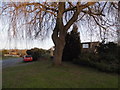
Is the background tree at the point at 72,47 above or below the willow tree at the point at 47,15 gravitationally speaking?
below

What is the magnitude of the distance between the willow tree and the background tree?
244 cm

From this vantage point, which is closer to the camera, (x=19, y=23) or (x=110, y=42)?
(x=19, y=23)

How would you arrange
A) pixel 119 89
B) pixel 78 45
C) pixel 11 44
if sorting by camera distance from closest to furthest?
1. pixel 119 89
2. pixel 11 44
3. pixel 78 45

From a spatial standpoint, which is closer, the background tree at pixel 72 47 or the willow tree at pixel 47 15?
the willow tree at pixel 47 15

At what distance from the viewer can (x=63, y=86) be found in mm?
3283

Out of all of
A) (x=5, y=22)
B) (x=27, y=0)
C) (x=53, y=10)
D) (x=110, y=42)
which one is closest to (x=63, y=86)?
(x=5, y=22)

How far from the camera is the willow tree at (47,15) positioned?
4348mm

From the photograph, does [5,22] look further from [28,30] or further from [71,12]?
[71,12]

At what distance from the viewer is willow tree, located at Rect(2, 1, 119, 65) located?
4348 millimetres

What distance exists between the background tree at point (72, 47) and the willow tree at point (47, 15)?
8.01ft

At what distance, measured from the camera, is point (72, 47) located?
29.4ft

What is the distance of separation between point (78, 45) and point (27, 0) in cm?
587

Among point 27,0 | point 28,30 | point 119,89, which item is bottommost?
point 119,89

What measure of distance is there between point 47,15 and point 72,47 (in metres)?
4.01
